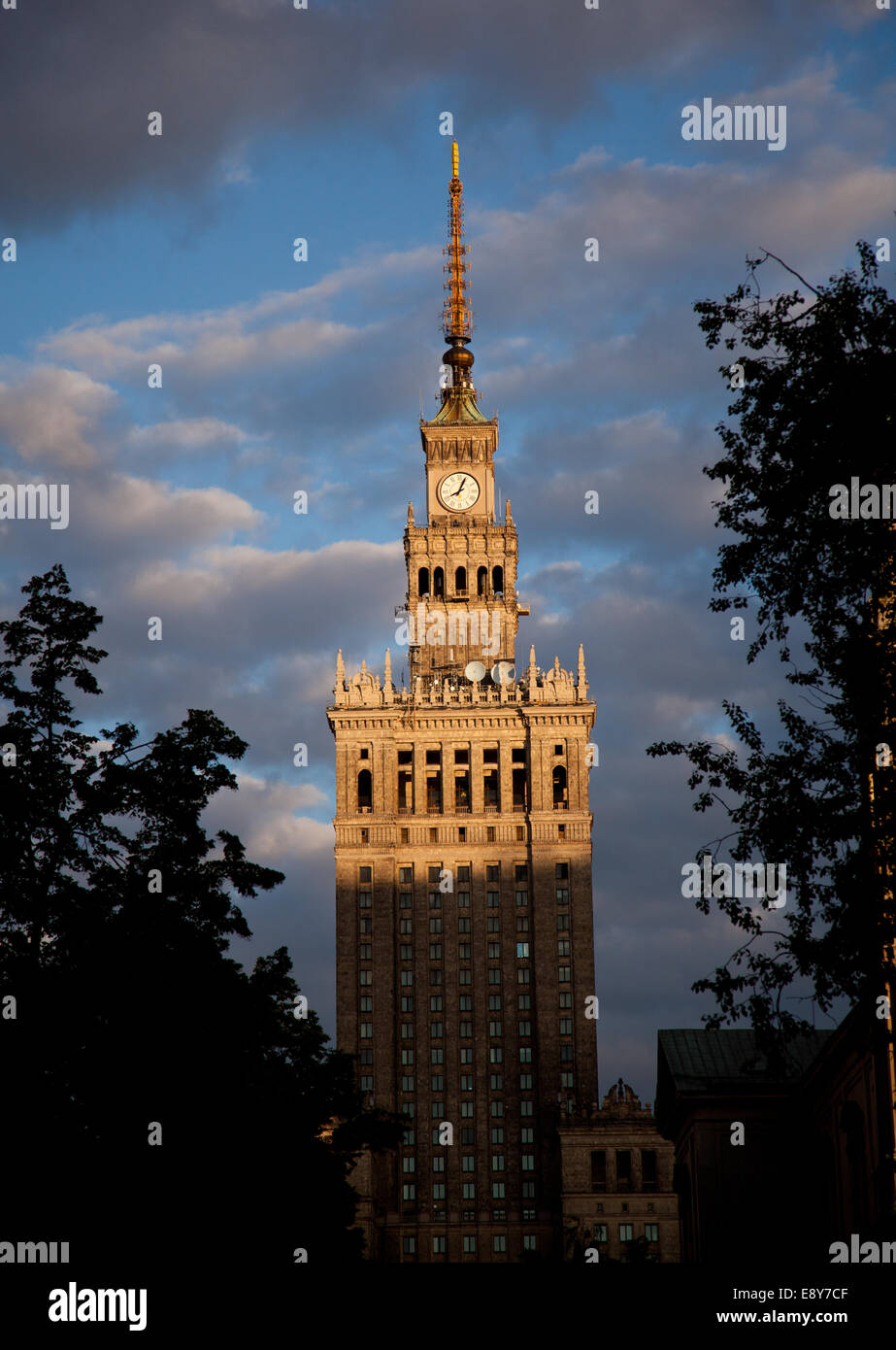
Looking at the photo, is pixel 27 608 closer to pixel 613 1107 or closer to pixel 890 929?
pixel 890 929

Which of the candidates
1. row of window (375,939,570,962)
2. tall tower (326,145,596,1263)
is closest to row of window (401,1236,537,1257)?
tall tower (326,145,596,1263)

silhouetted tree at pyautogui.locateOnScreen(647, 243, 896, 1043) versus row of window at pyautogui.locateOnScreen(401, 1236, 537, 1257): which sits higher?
silhouetted tree at pyautogui.locateOnScreen(647, 243, 896, 1043)

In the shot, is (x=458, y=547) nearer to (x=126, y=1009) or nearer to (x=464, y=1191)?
(x=464, y=1191)

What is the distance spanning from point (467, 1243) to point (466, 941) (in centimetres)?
2606

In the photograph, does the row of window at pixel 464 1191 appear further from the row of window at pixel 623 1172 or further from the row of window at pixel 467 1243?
the row of window at pixel 623 1172

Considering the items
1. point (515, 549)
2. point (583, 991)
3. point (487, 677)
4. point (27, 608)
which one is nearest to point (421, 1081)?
point (583, 991)

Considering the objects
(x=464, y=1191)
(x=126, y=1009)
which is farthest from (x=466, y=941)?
(x=126, y=1009)

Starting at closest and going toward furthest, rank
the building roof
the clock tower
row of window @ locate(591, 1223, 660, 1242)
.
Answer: the building roof → row of window @ locate(591, 1223, 660, 1242) → the clock tower

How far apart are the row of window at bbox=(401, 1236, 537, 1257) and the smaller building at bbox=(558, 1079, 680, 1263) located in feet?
15.7

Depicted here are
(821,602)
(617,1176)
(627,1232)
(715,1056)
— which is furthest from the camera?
(617,1176)

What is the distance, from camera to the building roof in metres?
76.0

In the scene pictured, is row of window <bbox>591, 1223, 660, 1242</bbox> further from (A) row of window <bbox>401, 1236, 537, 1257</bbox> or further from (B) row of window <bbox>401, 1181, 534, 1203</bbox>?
(B) row of window <bbox>401, 1181, 534, 1203</bbox>

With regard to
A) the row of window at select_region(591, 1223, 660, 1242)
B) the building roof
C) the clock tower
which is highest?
the clock tower

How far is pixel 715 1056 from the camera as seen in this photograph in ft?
287
